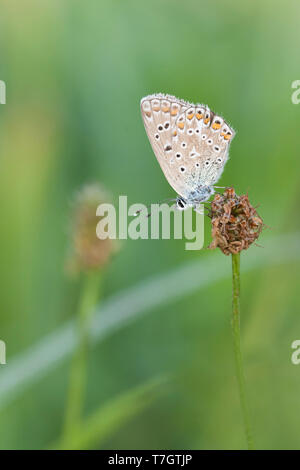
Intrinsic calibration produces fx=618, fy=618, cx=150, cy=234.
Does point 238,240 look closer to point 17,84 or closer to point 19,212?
point 19,212

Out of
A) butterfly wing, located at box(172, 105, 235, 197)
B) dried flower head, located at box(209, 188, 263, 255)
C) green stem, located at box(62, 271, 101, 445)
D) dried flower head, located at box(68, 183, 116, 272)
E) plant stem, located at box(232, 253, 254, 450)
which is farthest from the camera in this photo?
dried flower head, located at box(68, 183, 116, 272)

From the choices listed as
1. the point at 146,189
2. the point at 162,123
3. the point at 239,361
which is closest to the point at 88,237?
the point at 162,123

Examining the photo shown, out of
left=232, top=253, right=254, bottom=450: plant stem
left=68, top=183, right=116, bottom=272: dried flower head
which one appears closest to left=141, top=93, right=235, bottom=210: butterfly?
left=68, top=183, right=116, bottom=272: dried flower head

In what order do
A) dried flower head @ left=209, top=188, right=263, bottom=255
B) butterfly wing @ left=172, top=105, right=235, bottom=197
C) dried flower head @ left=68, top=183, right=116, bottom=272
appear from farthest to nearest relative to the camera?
dried flower head @ left=68, top=183, right=116, bottom=272
butterfly wing @ left=172, top=105, right=235, bottom=197
dried flower head @ left=209, top=188, right=263, bottom=255

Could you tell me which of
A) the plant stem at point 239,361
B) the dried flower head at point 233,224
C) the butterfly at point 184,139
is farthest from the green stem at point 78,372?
the plant stem at point 239,361

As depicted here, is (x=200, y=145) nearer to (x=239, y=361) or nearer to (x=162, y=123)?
(x=162, y=123)

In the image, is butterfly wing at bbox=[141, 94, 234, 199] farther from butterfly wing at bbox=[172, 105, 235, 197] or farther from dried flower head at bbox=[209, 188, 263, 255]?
dried flower head at bbox=[209, 188, 263, 255]
